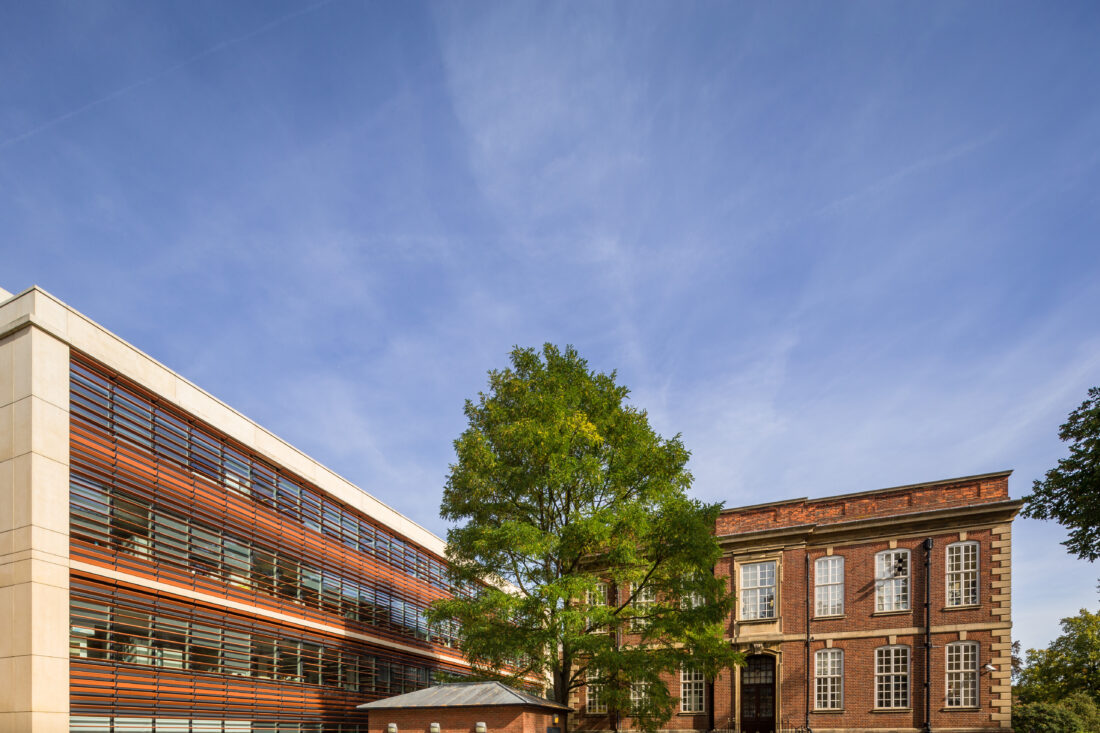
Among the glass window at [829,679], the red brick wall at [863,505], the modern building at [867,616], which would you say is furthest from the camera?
the glass window at [829,679]


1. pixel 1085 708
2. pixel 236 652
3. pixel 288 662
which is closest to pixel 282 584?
pixel 288 662

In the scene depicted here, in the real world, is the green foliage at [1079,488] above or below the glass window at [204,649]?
above

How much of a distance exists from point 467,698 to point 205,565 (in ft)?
28.9

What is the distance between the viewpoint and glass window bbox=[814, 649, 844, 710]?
3139cm

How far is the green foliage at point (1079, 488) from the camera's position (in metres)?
24.3

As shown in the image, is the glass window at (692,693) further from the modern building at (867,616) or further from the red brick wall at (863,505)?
the red brick wall at (863,505)

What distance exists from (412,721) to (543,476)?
300 inches

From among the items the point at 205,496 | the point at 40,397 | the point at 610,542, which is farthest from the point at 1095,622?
the point at 40,397

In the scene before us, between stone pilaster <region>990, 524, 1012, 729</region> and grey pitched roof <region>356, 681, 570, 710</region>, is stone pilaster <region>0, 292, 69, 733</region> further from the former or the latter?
stone pilaster <region>990, 524, 1012, 729</region>

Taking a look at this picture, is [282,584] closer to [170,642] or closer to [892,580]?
[170,642]

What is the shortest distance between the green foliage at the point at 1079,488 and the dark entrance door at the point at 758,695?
1270 cm

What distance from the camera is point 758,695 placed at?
33062 mm

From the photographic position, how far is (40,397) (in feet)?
61.3

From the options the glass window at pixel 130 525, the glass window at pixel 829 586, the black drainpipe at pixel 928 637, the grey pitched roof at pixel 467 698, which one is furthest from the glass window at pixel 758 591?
the glass window at pixel 130 525
